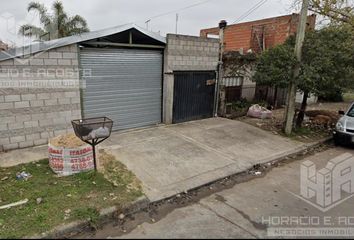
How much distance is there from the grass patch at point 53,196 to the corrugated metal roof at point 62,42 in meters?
2.56

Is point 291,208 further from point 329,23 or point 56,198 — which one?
point 329,23

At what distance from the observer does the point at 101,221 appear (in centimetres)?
357

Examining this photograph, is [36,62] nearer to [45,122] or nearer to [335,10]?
[45,122]

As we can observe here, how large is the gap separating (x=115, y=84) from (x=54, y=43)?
203 centimetres

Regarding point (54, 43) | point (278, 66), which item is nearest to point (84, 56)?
point (54, 43)

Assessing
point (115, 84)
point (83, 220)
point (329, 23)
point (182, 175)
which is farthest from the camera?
point (329, 23)

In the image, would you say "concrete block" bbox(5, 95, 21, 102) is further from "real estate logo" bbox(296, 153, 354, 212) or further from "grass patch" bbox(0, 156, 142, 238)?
"real estate logo" bbox(296, 153, 354, 212)

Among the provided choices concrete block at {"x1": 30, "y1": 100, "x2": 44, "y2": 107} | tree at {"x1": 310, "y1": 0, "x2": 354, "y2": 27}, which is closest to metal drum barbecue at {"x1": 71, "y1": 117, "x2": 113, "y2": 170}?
concrete block at {"x1": 30, "y1": 100, "x2": 44, "y2": 107}

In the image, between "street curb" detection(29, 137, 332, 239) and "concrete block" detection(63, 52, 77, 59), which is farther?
"concrete block" detection(63, 52, 77, 59)

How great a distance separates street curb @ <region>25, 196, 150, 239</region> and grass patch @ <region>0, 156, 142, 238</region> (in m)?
0.08

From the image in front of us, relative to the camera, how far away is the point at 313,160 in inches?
257

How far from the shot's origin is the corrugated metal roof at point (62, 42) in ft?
18.1

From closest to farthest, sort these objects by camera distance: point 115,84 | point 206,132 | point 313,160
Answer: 1. point 313,160
2. point 115,84
3. point 206,132

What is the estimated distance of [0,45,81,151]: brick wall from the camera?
5664 mm
